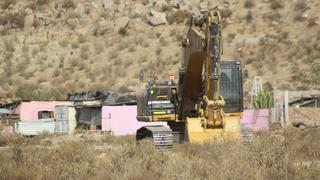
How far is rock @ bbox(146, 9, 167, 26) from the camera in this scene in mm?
57469

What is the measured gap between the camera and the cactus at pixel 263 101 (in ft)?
116

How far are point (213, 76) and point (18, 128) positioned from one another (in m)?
22.2

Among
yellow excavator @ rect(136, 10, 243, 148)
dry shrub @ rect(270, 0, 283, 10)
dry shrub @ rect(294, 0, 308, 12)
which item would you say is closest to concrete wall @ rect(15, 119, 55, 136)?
yellow excavator @ rect(136, 10, 243, 148)

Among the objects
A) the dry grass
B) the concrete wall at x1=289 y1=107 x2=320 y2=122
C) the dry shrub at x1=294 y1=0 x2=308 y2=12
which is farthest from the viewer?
the dry shrub at x1=294 y1=0 x2=308 y2=12

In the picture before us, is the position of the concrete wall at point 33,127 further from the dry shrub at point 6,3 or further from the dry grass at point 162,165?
the dry shrub at point 6,3

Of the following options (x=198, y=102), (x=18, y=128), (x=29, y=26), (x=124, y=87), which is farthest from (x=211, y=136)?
(x=29, y=26)

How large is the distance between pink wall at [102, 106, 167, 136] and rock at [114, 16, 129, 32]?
841 inches

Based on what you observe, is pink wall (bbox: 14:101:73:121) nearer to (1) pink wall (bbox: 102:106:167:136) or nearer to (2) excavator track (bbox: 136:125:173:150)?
(1) pink wall (bbox: 102:106:167:136)

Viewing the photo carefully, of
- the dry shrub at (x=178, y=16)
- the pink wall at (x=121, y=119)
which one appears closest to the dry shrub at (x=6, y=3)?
the dry shrub at (x=178, y=16)

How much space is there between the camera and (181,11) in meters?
57.8

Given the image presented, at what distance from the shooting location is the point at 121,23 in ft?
190

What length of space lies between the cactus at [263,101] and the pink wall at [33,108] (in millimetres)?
13638

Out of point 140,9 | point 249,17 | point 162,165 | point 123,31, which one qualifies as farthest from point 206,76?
point 140,9

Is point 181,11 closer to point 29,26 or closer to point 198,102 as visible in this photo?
point 29,26
